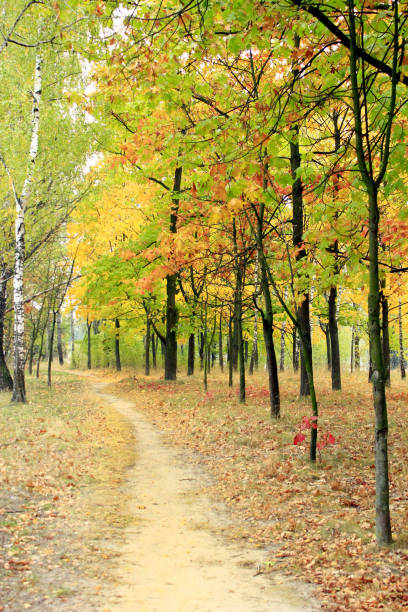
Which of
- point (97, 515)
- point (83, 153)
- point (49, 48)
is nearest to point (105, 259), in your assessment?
point (83, 153)

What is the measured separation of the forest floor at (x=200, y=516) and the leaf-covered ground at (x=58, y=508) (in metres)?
0.02

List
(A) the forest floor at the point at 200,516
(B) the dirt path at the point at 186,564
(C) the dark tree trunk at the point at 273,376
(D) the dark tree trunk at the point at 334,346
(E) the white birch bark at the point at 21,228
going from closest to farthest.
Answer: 1. (B) the dirt path at the point at 186,564
2. (A) the forest floor at the point at 200,516
3. (C) the dark tree trunk at the point at 273,376
4. (E) the white birch bark at the point at 21,228
5. (D) the dark tree trunk at the point at 334,346

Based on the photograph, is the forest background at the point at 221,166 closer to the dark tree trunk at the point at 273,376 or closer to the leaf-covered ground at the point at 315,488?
the dark tree trunk at the point at 273,376

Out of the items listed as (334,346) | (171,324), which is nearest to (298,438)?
(334,346)

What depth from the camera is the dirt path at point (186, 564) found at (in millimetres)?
4078

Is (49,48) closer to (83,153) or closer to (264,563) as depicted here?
(83,153)

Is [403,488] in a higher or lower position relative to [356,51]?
lower

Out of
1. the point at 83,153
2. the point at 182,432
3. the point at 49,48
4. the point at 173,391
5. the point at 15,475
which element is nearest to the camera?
the point at 15,475

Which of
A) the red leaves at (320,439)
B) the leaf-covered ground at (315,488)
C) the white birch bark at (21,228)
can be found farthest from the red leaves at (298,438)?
the white birch bark at (21,228)

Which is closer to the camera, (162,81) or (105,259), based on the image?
(162,81)

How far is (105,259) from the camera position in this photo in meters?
19.9

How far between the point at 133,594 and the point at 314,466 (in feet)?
14.0

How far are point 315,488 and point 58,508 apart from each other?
3.82 meters

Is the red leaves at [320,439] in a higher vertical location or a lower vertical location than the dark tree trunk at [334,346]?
lower
